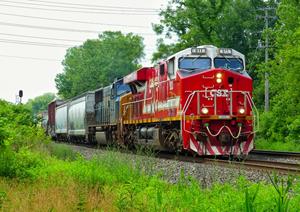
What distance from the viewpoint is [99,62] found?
245ft

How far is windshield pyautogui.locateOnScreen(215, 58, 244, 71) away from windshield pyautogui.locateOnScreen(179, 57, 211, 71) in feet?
0.98

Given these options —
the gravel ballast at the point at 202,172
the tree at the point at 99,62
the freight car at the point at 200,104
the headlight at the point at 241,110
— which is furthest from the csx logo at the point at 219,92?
the tree at the point at 99,62

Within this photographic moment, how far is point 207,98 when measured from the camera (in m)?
15.0

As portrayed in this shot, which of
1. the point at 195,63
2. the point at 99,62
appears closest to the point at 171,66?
the point at 195,63

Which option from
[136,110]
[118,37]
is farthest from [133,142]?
[118,37]

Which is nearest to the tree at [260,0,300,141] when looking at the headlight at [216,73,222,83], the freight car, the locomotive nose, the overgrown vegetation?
the freight car

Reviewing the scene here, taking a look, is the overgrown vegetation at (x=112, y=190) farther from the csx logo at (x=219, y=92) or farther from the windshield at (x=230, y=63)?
the windshield at (x=230, y=63)

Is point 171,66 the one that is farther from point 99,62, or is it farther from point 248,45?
point 99,62

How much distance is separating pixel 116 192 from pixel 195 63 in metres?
9.36

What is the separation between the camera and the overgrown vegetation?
5.57 metres

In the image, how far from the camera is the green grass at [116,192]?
220 inches

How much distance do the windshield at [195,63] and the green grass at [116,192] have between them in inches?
238

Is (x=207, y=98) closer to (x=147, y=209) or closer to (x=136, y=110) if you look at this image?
(x=136, y=110)

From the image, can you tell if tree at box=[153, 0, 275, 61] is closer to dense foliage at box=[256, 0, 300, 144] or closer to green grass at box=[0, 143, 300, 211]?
dense foliage at box=[256, 0, 300, 144]
